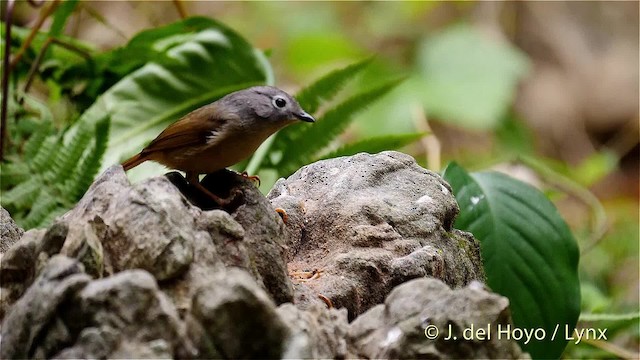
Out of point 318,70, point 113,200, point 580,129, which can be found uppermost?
point 113,200

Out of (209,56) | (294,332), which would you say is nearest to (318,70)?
(209,56)

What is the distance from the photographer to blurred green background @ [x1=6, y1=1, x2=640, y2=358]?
6914 millimetres

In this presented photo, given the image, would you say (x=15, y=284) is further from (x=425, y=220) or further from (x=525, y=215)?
(x=525, y=215)

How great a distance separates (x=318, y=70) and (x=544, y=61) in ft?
11.0

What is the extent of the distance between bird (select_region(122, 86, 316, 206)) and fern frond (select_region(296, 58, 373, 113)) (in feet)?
4.47

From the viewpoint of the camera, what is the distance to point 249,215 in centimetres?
187

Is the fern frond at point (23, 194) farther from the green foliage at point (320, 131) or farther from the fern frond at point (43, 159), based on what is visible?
the green foliage at point (320, 131)

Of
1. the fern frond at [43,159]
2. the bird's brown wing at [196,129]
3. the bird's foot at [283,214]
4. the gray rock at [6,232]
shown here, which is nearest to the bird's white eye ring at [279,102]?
the bird's brown wing at [196,129]

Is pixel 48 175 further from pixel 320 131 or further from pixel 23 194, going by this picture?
pixel 320 131

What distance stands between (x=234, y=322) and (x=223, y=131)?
36.1 inches

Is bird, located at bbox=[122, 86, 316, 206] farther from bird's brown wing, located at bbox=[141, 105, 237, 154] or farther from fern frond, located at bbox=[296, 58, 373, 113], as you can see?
fern frond, located at bbox=[296, 58, 373, 113]

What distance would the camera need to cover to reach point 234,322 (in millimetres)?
1340

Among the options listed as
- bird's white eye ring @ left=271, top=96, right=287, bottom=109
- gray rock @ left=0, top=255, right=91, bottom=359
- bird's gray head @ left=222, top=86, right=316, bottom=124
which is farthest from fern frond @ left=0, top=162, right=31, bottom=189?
gray rock @ left=0, top=255, right=91, bottom=359

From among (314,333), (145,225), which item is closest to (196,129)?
(145,225)
